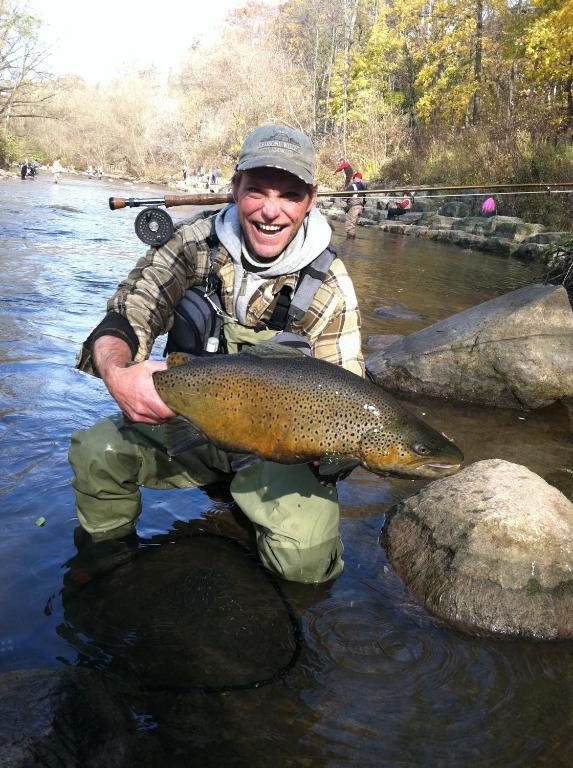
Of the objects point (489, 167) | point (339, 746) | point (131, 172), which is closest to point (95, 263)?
point (339, 746)

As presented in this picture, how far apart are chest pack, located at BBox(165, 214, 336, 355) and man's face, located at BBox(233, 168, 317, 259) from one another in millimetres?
198

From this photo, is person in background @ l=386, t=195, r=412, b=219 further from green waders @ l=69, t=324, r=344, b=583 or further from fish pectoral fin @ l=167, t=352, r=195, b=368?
fish pectoral fin @ l=167, t=352, r=195, b=368

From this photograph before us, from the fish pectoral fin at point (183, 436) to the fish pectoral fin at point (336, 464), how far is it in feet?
1.60

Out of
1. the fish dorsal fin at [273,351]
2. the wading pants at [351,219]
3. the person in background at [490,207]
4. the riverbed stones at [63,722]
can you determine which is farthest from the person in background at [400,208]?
the riverbed stones at [63,722]

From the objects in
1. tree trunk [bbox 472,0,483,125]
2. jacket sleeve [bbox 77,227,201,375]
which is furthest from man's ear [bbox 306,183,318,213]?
tree trunk [bbox 472,0,483,125]

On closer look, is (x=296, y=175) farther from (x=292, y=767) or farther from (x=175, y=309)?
(x=292, y=767)

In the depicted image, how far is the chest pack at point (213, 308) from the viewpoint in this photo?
3215mm

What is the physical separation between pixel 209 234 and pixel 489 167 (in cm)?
2532

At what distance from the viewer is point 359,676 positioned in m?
2.67

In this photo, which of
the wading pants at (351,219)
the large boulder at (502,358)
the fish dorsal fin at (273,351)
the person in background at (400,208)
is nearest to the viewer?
the fish dorsal fin at (273,351)

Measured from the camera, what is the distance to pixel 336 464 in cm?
263

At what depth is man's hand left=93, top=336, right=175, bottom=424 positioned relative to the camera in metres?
2.70

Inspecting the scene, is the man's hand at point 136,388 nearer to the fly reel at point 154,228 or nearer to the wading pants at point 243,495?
the wading pants at point 243,495

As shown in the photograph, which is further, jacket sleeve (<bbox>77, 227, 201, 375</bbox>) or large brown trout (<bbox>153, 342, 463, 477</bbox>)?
jacket sleeve (<bbox>77, 227, 201, 375</bbox>)
